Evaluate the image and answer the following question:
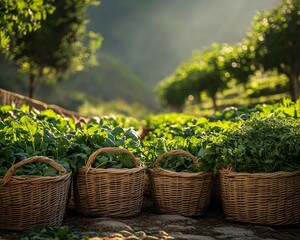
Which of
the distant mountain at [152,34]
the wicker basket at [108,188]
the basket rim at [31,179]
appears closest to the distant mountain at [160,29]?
the distant mountain at [152,34]

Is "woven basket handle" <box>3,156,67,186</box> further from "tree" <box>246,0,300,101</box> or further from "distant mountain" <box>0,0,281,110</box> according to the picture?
"distant mountain" <box>0,0,281,110</box>

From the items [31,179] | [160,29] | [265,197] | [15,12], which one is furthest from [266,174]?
[160,29]

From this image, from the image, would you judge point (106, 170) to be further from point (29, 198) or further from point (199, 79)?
point (199, 79)

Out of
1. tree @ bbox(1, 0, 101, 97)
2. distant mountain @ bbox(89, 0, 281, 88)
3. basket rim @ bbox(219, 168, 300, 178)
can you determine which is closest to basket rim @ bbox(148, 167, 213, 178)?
basket rim @ bbox(219, 168, 300, 178)

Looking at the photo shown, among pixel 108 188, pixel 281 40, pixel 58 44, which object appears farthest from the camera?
pixel 281 40

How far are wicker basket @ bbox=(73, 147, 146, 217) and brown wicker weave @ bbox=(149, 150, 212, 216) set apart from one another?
0.29 meters

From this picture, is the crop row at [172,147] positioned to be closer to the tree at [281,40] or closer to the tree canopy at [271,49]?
the tree canopy at [271,49]

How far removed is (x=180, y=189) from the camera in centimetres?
567

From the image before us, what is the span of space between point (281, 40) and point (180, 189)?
18.9 metres

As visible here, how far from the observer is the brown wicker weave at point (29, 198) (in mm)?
4766

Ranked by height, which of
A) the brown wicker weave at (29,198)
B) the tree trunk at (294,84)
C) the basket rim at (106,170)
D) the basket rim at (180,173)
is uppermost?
the tree trunk at (294,84)

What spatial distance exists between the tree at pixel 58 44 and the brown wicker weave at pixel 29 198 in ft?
51.6

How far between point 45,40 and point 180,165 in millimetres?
17227

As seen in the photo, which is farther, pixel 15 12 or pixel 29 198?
pixel 15 12
